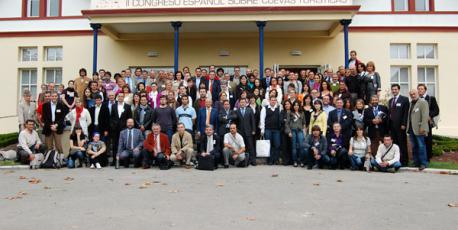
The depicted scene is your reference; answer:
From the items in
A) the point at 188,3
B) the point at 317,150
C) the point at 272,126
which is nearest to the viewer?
the point at 317,150

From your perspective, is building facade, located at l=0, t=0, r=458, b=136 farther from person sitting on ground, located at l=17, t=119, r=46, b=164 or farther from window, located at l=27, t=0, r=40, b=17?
person sitting on ground, located at l=17, t=119, r=46, b=164

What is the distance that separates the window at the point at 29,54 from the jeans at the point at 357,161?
46.4ft

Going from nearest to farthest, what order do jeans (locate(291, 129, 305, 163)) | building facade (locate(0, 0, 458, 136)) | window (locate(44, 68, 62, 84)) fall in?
jeans (locate(291, 129, 305, 163))
building facade (locate(0, 0, 458, 136))
window (locate(44, 68, 62, 84))

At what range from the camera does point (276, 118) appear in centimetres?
1119

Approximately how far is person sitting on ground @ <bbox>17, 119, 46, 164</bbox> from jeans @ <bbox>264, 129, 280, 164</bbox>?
5807 mm

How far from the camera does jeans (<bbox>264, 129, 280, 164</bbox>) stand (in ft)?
36.7

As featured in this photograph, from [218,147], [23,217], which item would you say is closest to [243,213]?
[23,217]

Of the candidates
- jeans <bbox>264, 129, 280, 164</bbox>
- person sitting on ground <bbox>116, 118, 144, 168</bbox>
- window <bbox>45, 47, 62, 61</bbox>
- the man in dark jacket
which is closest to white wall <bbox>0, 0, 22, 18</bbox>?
window <bbox>45, 47, 62, 61</bbox>

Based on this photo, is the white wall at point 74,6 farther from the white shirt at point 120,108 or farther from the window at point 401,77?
the window at point 401,77

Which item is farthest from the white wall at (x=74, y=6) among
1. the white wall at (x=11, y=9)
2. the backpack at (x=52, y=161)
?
the backpack at (x=52, y=161)

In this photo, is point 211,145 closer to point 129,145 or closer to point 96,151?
point 129,145

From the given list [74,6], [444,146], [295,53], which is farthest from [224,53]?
[444,146]

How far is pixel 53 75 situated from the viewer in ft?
61.0

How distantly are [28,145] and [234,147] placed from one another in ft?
17.2
